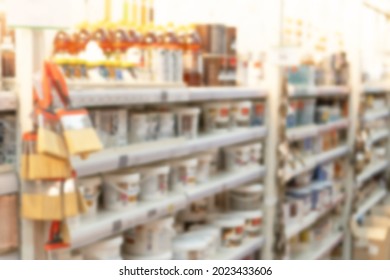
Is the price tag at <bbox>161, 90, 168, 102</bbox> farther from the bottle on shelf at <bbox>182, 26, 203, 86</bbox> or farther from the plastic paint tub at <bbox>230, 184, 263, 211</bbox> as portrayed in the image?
the plastic paint tub at <bbox>230, 184, 263, 211</bbox>

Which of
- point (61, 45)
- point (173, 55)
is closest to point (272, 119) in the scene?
point (173, 55)

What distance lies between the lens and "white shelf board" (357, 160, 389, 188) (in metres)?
5.99

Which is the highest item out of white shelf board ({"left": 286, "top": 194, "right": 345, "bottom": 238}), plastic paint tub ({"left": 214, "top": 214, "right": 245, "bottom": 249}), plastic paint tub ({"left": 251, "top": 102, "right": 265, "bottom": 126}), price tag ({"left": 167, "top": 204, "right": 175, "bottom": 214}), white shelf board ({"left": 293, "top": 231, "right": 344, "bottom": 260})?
plastic paint tub ({"left": 251, "top": 102, "right": 265, "bottom": 126})

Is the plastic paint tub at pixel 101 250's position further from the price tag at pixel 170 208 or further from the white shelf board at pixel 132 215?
the price tag at pixel 170 208

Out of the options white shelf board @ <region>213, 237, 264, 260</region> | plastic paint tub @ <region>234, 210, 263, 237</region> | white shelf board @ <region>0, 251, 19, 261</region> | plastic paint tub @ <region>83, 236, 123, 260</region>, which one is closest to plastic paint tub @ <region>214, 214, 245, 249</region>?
white shelf board @ <region>213, 237, 264, 260</region>

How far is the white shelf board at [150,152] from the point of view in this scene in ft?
7.90

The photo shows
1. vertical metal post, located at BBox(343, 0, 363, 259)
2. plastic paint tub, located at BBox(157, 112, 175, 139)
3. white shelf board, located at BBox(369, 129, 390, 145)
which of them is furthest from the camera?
white shelf board, located at BBox(369, 129, 390, 145)

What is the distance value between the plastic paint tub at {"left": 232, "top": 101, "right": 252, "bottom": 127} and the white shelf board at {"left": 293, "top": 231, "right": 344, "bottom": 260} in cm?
144

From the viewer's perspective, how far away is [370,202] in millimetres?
6629

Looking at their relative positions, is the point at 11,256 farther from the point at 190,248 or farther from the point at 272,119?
the point at 272,119

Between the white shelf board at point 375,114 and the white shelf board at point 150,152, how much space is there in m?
2.61

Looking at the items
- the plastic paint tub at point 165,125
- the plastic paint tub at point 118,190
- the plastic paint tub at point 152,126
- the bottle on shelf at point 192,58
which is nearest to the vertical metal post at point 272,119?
the bottle on shelf at point 192,58
